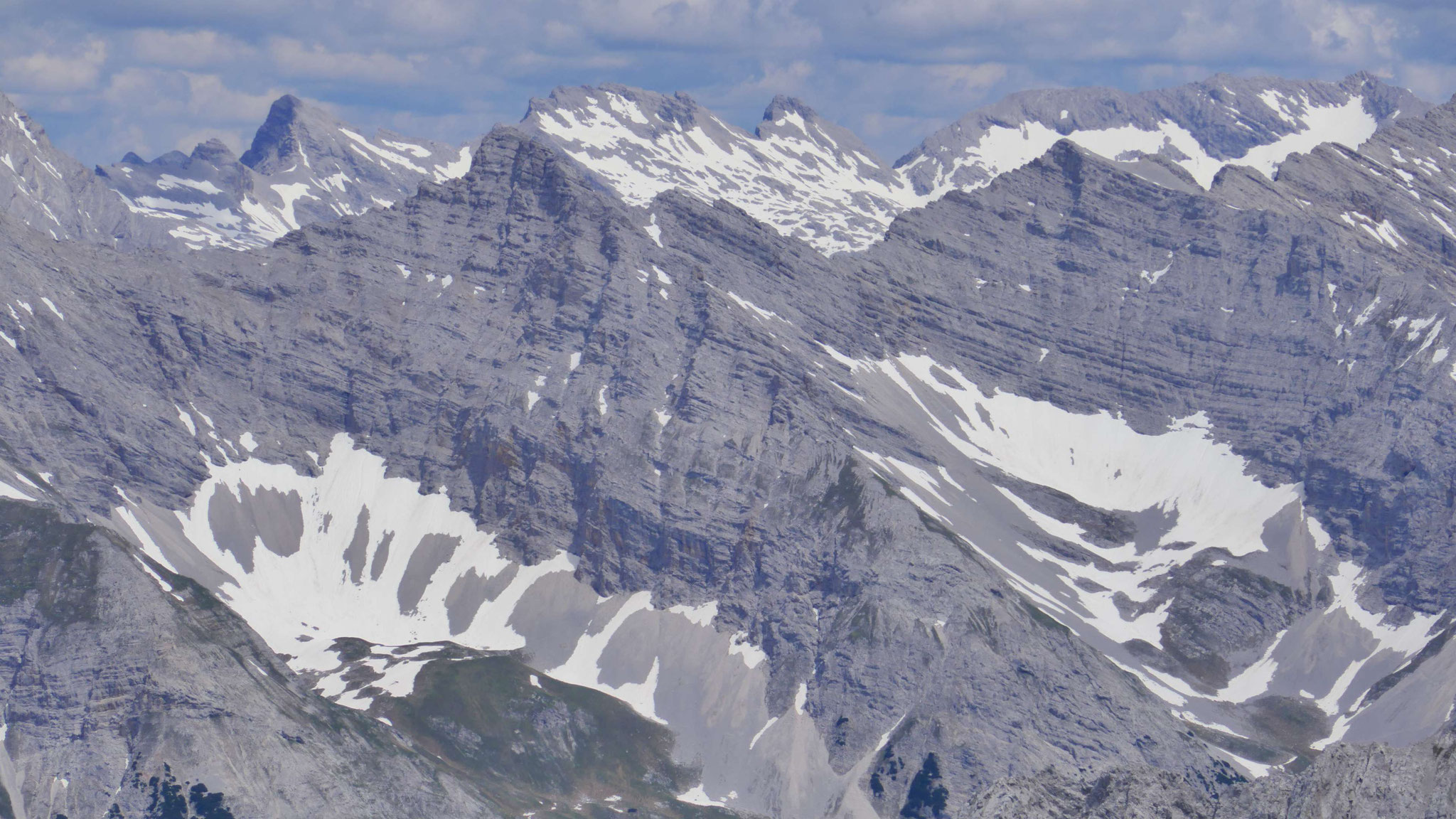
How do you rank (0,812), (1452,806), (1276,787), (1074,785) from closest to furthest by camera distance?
(1452,806) < (1276,787) < (1074,785) < (0,812)

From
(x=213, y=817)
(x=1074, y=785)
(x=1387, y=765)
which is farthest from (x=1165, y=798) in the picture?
(x=213, y=817)

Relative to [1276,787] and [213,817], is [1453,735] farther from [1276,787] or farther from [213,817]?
[213,817]

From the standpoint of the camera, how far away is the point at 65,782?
198875mm

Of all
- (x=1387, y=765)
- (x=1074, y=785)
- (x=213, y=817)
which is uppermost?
(x=1387, y=765)

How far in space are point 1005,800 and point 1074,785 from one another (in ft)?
21.4

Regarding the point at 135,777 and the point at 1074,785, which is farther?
the point at 135,777

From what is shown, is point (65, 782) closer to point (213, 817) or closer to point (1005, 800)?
point (213, 817)

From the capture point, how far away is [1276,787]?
9119 cm

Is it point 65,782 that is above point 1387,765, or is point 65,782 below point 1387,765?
below

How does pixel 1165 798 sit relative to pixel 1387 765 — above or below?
below

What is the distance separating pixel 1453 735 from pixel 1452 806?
4963 millimetres

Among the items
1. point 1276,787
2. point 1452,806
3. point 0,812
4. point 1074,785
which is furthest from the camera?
point 0,812

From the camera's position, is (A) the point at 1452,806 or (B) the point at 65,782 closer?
(A) the point at 1452,806

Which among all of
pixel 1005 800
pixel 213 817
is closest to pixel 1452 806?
pixel 1005 800
